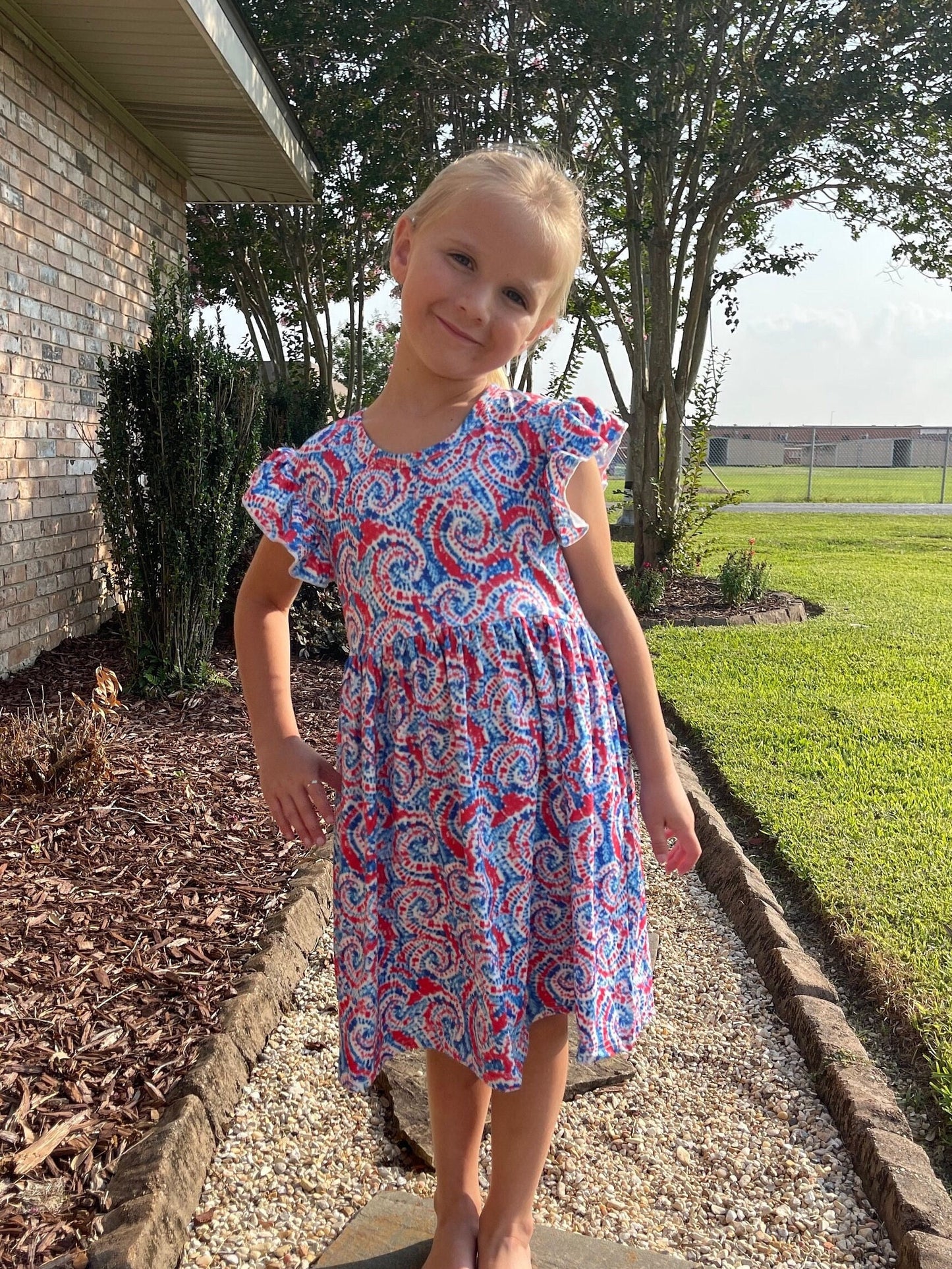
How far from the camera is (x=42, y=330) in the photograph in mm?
5332

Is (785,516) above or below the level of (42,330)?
below

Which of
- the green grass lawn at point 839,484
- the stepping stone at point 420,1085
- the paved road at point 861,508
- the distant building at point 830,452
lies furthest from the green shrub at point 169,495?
the distant building at point 830,452

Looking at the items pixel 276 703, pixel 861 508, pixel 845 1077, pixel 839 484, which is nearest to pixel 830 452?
pixel 839 484

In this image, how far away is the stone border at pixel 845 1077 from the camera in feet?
5.97

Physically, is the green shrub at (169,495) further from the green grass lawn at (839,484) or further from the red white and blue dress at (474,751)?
the green grass lawn at (839,484)

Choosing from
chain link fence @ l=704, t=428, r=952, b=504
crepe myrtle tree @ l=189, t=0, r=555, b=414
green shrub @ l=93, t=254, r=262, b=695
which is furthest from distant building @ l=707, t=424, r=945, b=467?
green shrub @ l=93, t=254, r=262, b=695

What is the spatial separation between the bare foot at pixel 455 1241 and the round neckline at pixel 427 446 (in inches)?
46.7

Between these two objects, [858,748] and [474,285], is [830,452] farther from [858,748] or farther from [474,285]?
[474,285]

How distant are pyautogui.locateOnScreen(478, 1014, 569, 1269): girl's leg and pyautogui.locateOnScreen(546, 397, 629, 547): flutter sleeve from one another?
2.42ft

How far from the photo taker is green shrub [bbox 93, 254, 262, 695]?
16.1 ft

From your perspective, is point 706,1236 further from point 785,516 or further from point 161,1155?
point 785,516

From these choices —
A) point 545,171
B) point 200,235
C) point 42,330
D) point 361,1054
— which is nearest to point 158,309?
point 42,330

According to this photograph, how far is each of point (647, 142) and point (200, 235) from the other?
5453 mm

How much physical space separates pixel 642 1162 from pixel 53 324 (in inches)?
196
